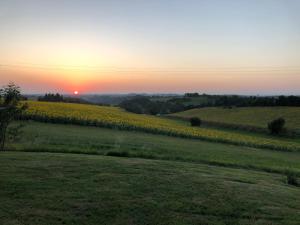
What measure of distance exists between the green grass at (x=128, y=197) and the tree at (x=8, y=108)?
6003 mm

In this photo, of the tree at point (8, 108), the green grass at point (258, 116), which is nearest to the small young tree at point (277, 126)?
the green grass at point (258, 116)

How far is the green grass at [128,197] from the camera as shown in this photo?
25.9 ft

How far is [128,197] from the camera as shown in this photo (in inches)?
360

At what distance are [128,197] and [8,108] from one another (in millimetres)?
11075

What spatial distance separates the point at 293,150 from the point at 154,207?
120ft

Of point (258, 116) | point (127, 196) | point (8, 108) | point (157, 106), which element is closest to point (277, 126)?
point (258, 116)

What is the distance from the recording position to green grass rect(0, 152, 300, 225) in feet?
25.9

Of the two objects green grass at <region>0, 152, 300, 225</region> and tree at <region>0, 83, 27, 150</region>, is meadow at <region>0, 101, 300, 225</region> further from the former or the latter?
tree at <region>0, 83, 27, 150</region>

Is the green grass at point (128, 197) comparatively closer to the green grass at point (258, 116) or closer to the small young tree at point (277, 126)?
the small young tree at point (277, 126)

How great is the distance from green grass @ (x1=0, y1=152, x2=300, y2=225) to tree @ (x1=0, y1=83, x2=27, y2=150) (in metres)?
6.00

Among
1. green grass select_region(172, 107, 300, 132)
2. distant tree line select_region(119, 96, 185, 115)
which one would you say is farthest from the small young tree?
distant tree line select_region(119, 96, 185, 115)

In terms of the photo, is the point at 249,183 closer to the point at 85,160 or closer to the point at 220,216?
the point at 220,216

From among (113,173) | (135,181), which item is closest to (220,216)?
(135,181)

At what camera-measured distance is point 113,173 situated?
11.6 m
